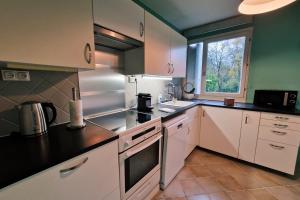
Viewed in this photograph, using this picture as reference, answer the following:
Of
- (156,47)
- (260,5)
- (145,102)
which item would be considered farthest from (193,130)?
(260,5)

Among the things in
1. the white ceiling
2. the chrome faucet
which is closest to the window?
the white ceiling

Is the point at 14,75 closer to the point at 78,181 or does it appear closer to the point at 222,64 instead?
the point at 78,181

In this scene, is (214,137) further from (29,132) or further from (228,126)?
(29,132)

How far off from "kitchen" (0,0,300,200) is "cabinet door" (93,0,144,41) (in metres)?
0.01

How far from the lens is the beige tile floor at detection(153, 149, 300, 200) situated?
153 cm

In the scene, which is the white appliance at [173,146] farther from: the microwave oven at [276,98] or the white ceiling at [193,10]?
the white ceiling at [193,10]

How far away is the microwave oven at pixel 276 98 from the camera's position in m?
1.87

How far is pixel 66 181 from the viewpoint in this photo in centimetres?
73

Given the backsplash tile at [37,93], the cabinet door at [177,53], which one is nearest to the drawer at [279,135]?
the cabinet door at [177,53]

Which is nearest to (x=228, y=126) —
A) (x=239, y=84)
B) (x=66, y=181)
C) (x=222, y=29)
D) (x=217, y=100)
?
(x=217, y=100)

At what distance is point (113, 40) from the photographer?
4.58 feet

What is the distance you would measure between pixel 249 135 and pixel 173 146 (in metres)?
1.24

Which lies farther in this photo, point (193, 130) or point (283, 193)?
point (193, 130)

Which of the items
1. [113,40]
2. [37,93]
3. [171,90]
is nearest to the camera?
[37,93]
